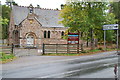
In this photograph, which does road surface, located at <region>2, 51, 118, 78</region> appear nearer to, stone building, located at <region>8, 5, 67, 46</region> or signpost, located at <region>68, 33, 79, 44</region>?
signpost, located at <region>68, 33, 79, 44</region>

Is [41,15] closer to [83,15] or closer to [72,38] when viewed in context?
[72,38]

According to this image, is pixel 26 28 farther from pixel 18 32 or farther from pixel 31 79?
pixel 31 79

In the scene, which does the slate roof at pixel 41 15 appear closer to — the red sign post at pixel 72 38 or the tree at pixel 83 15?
the tree at pixel 83 15

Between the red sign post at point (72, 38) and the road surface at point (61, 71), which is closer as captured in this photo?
the road surface at point (61, 71)

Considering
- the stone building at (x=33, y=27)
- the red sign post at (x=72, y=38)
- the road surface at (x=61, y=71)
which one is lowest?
the road surface at (x=61, y=71)

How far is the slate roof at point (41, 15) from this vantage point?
41.6 m

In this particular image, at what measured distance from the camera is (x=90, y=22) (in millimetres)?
23031

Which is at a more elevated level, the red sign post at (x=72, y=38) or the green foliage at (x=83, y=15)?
the green foliage at (x=83, y=15)

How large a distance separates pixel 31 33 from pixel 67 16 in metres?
17.1

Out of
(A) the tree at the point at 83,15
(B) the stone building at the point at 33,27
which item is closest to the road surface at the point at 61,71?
(A) the tree at the point at 83,15

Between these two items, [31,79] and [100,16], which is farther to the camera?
[100,16]

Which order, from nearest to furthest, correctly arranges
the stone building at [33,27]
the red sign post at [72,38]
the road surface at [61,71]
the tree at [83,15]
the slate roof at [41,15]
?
the road surface at [61,71] → the tree at [83,15] → the red sign post at [72,38] → the stone building at [33,27] → the slate roof at [41,15]

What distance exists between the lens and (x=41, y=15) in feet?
147

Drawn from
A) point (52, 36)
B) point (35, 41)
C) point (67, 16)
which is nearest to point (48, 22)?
point (52, 36)
